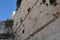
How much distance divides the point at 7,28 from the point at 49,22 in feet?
8.99

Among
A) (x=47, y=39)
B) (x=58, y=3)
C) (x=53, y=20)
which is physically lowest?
(x=47, y=39)

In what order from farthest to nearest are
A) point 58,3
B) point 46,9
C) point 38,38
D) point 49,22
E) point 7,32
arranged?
point 7,32
point 38,38
point 46,9
point 49,22
point 58,3

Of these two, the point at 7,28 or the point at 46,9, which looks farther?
the point at 7,28

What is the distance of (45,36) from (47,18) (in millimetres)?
173

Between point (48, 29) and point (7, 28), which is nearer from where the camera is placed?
point (48, 29)

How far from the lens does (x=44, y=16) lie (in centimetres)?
162

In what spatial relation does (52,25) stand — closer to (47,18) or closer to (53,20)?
(53,20)

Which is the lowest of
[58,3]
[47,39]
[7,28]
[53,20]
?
[47,39]

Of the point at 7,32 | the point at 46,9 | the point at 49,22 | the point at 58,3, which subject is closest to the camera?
the point at 58,3

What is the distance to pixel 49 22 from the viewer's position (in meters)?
1.43

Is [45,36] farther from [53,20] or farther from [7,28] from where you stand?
[7,28]

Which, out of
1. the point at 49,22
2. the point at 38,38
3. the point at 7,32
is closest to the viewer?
the point at 49,22

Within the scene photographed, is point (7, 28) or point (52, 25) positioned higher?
point (7, 28)

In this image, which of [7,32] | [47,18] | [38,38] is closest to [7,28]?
[7,32]
